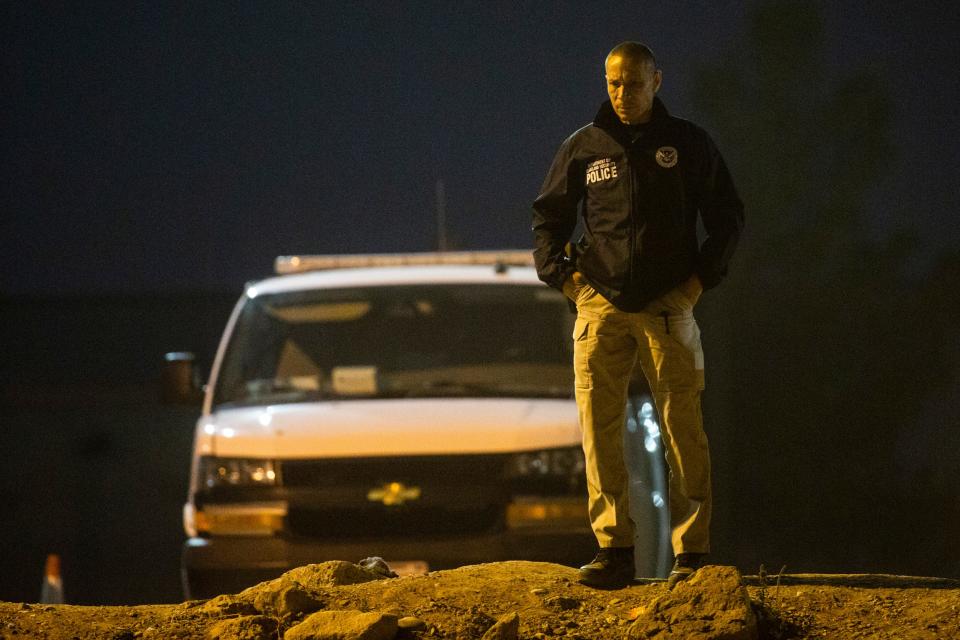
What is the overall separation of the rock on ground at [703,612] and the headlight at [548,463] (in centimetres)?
197

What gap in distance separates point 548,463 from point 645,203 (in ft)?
6.16

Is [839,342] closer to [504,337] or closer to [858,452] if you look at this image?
[858,452]

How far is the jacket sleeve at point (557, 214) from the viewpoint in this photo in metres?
5.54

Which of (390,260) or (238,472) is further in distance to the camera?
(390,260)

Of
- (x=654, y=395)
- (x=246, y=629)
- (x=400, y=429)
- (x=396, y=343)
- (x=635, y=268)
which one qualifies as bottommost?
(x=246, y=629)

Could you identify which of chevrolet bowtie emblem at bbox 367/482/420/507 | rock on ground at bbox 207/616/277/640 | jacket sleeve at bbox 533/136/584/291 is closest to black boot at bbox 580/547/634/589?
jacket sleeve at bbox 533/136/584/291

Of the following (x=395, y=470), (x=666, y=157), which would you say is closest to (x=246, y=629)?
(x=666, y=157)

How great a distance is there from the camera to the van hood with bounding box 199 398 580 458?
278 inches

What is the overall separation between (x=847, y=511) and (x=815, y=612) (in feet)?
89.1

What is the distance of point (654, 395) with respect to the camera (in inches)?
216

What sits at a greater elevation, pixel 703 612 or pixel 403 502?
pixel 703 612

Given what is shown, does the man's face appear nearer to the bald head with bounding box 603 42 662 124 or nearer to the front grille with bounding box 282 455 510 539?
the bald head with bounding box 603 42 662 124

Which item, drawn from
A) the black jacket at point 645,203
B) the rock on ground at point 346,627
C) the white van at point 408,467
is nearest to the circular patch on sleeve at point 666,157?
the black jacket at point 645,203

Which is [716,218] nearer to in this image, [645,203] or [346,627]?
[645,203]
